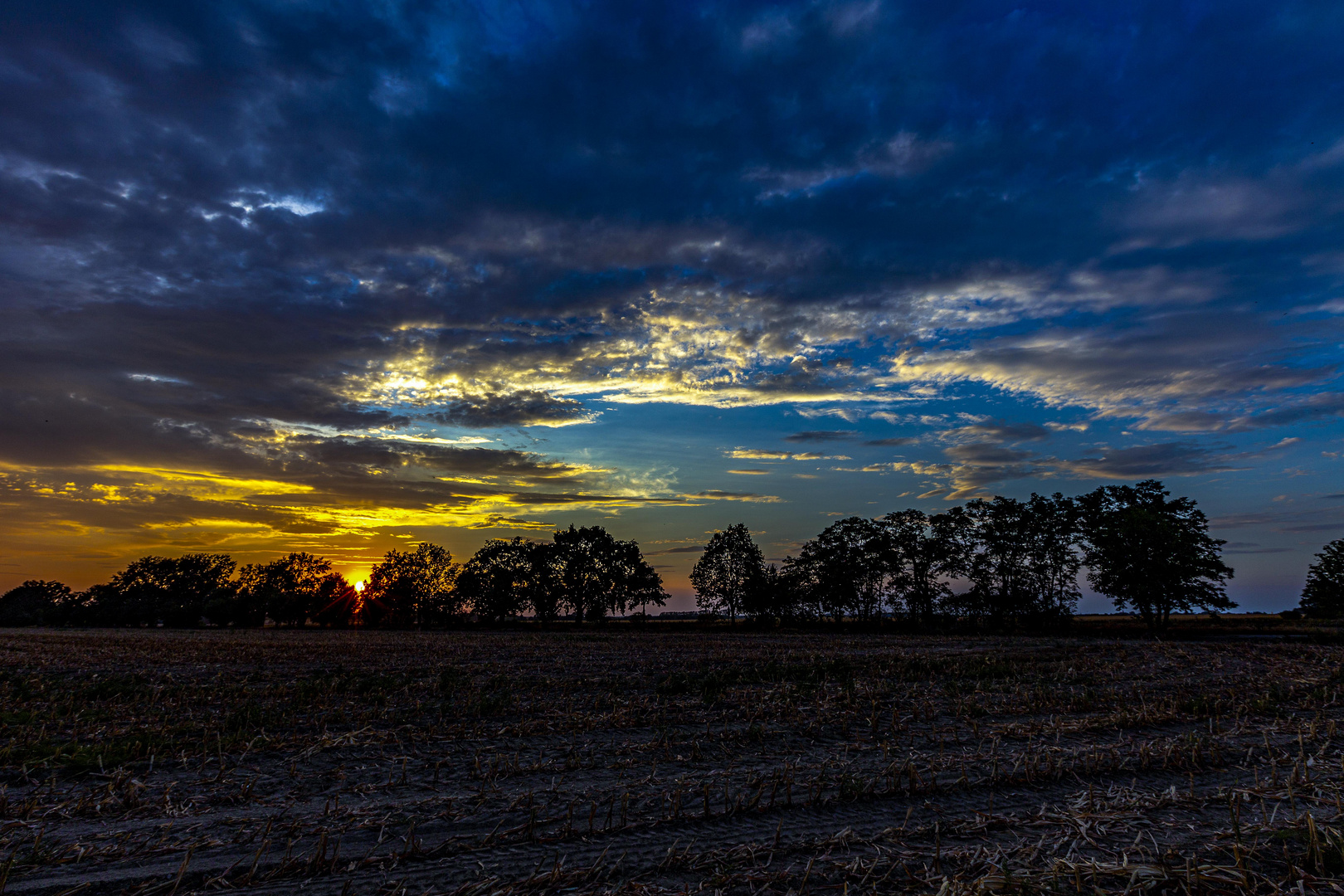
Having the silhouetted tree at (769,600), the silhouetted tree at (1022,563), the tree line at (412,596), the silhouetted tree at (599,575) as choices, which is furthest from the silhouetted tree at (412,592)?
the silhouetted tree at (1022,563)

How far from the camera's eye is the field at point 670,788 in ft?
20.8

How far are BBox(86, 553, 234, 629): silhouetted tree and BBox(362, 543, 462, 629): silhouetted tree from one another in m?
22.4

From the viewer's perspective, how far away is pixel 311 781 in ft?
31.8

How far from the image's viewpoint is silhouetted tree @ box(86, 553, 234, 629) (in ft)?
328

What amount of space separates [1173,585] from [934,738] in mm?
61249

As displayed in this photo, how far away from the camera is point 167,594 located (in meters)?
118

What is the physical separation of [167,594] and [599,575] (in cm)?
9366

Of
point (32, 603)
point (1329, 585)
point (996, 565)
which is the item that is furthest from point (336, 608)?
point (1329, 585)

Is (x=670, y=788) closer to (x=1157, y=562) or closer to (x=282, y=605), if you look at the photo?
(x=1157, y=562)

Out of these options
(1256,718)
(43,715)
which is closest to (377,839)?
(43,715)

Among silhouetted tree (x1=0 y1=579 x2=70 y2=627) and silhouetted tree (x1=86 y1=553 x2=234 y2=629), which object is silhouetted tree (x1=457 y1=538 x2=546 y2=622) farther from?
silhouetted tree (x1=0 y1=579 x2=70 y2=627)

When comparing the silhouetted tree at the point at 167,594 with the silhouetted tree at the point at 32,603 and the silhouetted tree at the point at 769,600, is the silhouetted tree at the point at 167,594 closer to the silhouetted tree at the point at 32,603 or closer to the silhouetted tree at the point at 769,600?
the silhouetted tree at the point at 32,603

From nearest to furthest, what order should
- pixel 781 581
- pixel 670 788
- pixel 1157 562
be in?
pixel 670 788
pixel 1157 562
pixel 781 581

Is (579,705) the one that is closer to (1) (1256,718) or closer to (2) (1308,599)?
(1) (1256,718)
